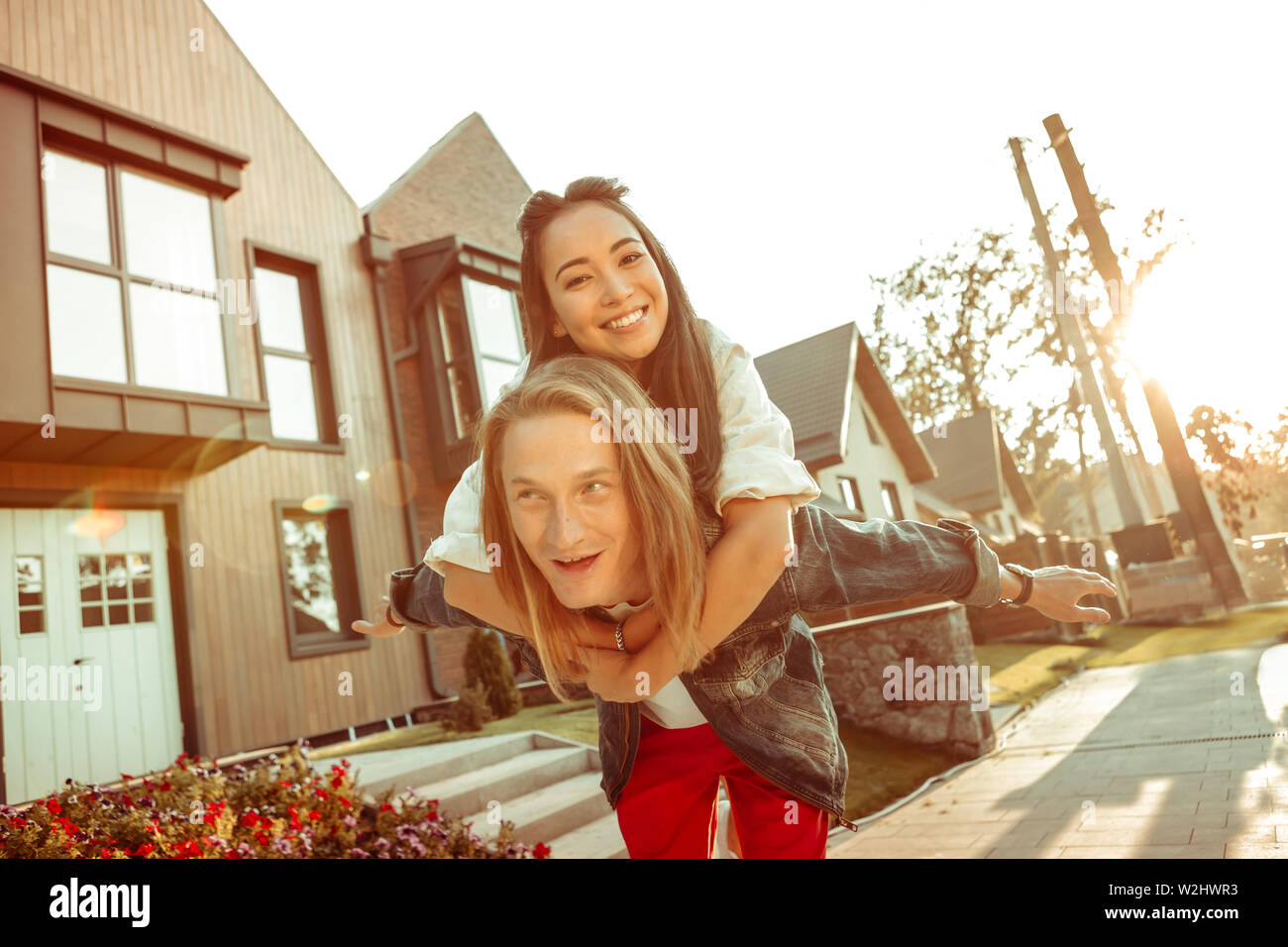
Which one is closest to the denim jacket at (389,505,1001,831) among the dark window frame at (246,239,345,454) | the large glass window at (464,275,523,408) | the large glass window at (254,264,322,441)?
the dark window frame at (246,239,345,454)

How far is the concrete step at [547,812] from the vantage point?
4.91 meters

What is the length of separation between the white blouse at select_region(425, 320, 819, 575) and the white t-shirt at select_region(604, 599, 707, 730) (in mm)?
14

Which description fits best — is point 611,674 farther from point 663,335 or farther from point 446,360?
point 446,360

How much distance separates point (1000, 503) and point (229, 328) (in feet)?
60.8

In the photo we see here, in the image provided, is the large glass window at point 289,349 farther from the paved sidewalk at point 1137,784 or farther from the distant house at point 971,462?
the distant house at point 971,462

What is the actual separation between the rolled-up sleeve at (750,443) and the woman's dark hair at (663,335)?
0.9 inches

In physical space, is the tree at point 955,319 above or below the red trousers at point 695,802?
above

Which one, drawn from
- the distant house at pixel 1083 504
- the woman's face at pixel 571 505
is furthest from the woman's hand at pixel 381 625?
the distant house at pixel 1083 504

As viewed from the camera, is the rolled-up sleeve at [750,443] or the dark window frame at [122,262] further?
the dark window frame at [122,262]

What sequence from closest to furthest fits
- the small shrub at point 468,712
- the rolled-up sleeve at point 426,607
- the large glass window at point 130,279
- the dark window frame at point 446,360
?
the rolled-up sleeve at point 426,607, the large glass window at point 130,279, the small shrub at point 468,712, the dark window frame at point 446,360

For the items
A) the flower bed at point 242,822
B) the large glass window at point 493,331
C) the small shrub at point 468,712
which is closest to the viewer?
the flower bed at point 242,822
